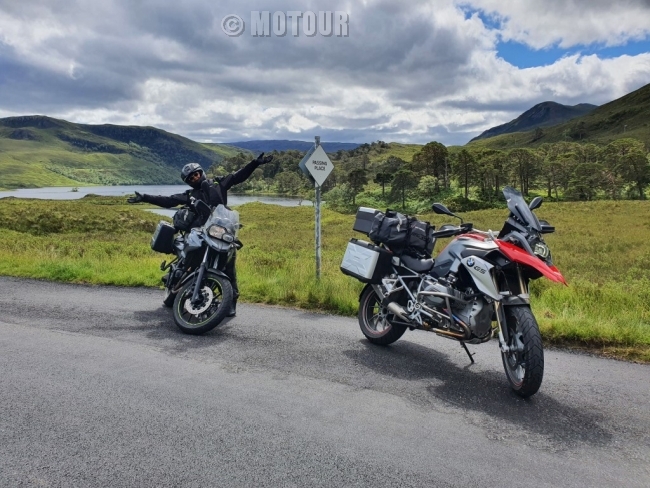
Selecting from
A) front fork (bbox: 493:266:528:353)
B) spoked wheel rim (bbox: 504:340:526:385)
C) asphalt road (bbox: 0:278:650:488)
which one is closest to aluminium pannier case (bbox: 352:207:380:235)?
asphalt road (bbox: 0:278:650:488)

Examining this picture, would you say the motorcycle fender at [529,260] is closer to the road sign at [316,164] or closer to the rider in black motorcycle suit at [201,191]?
the rider in black motorcycle suit at [201,191]

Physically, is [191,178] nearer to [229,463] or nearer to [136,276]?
[136,276]

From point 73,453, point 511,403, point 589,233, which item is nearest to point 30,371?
point 73,453

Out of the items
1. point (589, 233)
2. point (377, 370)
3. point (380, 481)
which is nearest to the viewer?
point (380, 481)

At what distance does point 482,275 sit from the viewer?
177 inches

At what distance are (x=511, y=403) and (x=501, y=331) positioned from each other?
2.18 feet

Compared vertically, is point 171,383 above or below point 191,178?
below

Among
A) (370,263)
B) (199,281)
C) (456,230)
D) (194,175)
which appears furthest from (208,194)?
(456,230)

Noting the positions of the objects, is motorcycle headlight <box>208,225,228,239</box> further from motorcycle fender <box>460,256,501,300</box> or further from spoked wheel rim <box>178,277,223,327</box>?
motorcycle fender <box>460,256,501,300</box>

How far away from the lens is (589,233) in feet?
104

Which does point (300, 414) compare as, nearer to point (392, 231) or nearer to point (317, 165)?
point (392, 231)

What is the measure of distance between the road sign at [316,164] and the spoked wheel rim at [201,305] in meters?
3.41

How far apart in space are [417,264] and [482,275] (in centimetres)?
101

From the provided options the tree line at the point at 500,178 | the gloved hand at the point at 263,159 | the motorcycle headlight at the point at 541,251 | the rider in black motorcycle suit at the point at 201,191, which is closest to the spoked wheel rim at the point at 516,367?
the motorcycle headlight at the point at 541,251
